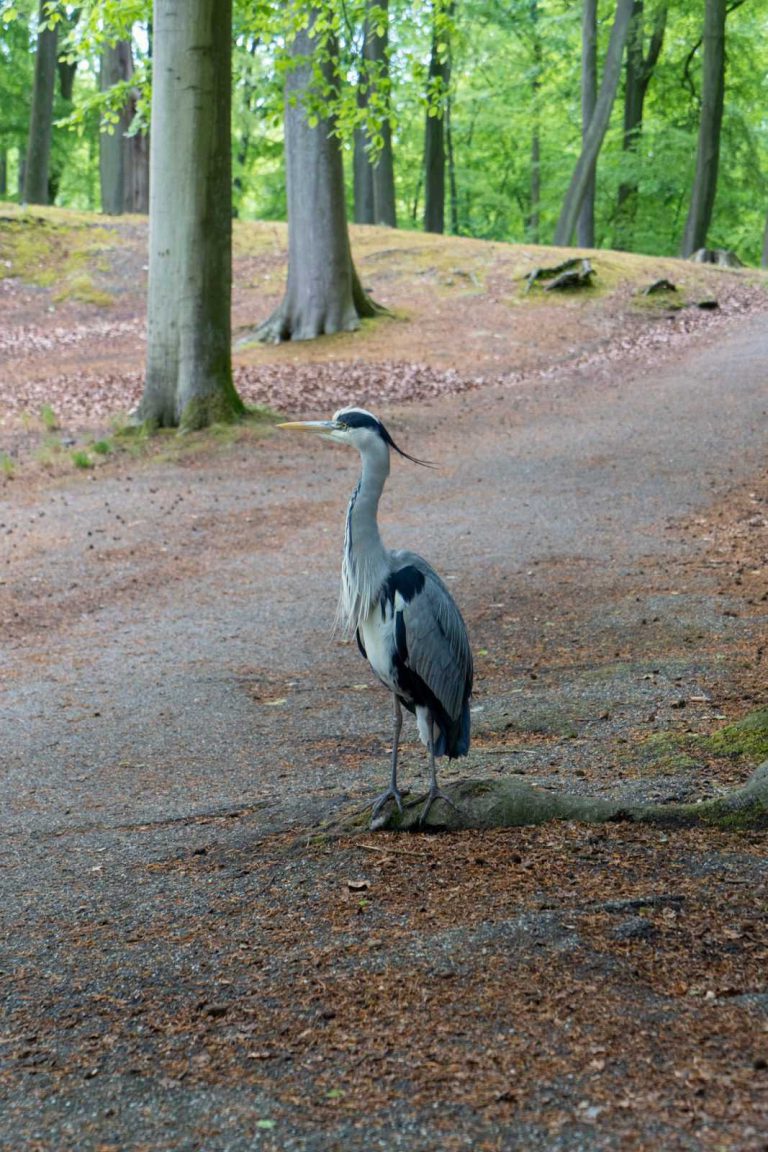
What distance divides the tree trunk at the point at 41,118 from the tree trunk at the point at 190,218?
15.6m

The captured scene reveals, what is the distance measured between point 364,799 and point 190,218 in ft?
32.7

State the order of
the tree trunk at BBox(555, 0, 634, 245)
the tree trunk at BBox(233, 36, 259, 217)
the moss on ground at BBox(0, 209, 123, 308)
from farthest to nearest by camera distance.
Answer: the tree trunk at BBox(233, 36, 259, 217)
the tree trunk at BBox(555, 0, 634, 245)
the moss on ground at BBox(0, 209, 123, 308)

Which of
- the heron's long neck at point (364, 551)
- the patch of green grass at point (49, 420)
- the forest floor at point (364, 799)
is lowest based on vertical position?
the forest floor at point (364, 799)

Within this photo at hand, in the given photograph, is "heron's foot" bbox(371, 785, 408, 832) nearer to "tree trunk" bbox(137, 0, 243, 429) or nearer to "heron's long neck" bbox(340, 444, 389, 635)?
"heron's long neck" bbox(340, 444, 389, 635)

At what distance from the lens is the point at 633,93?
31953 millimetres

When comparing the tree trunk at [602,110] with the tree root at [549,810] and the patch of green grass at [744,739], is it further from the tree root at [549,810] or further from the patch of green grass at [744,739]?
the tree root at [549,810]

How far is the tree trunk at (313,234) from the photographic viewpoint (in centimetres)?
1792

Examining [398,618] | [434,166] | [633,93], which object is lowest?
[398,618]

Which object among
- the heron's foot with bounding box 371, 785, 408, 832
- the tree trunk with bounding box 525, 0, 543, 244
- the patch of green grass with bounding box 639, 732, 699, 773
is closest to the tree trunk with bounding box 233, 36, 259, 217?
the tree trunk with bounding box 525, 0, 543, 244

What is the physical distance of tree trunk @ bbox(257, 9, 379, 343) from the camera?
17.9 meters

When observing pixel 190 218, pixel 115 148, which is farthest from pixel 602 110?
pixel 190 218

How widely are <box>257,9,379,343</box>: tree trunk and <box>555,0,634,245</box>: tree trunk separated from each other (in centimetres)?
783

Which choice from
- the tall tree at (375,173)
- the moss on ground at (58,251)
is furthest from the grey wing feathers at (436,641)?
the moss on ground at (58,251)

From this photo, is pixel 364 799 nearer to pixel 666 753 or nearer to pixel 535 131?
pixel 666 753
